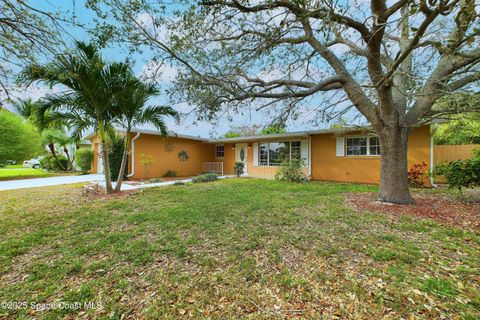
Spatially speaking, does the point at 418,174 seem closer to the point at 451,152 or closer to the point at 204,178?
the point at 451,152

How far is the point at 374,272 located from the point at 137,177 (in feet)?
40.2

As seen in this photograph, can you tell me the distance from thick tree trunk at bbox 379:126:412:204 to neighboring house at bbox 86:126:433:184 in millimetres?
2086

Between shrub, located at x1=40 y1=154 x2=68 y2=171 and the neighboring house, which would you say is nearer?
the neighboring house

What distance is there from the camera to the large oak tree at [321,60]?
155 inches

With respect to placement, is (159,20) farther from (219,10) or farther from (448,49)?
(448,49)

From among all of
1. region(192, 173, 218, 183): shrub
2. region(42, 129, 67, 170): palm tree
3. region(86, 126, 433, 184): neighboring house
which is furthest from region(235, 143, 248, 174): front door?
region(42, 129, 67, 170): palm tree

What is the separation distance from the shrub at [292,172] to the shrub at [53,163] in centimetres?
1855

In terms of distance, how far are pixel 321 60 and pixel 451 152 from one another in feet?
23.6

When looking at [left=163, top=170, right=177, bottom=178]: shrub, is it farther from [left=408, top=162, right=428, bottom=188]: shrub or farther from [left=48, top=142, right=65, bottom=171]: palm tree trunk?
Result: [left=408, top=162, right=428, bottom=188]: shrub


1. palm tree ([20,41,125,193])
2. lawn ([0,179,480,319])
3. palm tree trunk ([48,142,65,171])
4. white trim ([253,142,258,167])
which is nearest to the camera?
lawn ([0,179,480,319])

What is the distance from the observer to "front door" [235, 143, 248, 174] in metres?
14.3

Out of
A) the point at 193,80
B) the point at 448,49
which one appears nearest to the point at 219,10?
the point at 193,80

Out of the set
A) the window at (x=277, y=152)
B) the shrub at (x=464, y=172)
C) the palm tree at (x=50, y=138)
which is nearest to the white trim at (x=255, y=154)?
the window at (x=277, y=152)

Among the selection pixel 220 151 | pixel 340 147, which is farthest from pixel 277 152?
pixel 220 151
